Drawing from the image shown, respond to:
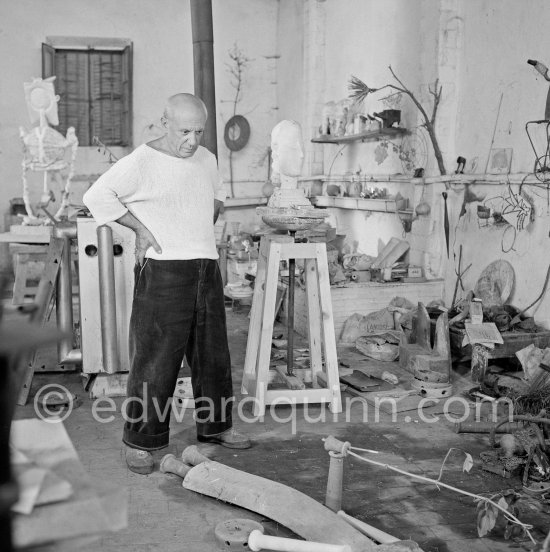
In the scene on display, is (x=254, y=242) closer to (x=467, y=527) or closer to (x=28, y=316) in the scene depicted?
(x=467, y=527)

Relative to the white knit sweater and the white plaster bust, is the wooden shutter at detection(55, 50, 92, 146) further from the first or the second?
the white knit sweater

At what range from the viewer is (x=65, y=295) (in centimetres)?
516

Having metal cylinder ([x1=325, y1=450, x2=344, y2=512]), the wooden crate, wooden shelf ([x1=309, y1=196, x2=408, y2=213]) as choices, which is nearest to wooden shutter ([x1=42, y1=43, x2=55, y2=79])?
wooden shelf ([x1=309, y1=196, x2=408, y2=213])

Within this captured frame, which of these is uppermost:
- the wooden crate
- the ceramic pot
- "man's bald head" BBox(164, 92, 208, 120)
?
"man's bald head" BBox(164, 92, 208, 120)

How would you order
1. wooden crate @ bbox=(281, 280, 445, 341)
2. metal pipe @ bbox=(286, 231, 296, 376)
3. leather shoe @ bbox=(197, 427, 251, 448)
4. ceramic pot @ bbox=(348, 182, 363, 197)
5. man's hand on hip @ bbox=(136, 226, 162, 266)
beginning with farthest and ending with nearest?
ceramic pot @ bbox=(348, 182, 363, 197) < wooden crate @ bbox=(281, 280, 445, 341) < metal pipe @ bbox=(286, 231, 296, 376) < leather shoe @ bbox=(197, 427, 251, 448) < man's hand on hip @ bbox=(136, 226, 162, 266)

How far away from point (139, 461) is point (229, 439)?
567 mm

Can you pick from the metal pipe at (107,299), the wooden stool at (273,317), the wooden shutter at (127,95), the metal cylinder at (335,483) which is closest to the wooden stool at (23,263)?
the metal pipe at (107,299)

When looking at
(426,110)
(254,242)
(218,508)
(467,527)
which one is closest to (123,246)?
(218,508)

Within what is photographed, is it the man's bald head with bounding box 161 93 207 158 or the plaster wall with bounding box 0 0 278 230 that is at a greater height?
the plaster wall with bounding box 0 0 278 230

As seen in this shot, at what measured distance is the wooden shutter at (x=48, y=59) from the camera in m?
11.0

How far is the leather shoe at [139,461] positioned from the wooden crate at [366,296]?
3.21 meters

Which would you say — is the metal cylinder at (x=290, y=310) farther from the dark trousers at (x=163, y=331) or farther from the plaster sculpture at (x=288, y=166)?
the dark trousers at (x=163, y=331)

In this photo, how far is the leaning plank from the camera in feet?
9.56

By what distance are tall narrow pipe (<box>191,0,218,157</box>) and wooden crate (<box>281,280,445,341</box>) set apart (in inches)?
70.5
